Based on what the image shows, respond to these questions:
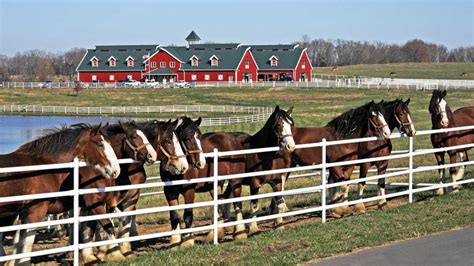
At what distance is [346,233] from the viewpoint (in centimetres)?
1131

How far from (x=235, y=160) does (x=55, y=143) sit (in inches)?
145

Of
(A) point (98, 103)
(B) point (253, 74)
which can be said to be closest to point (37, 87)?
(A) point (98, 103)

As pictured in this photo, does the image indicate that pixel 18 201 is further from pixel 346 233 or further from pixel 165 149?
pixel 346 233

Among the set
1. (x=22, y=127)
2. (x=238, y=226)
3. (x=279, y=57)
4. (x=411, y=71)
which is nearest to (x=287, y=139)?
(x=238, y=226)

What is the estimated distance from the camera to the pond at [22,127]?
3836 centimetres

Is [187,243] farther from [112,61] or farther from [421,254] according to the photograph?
[112,61]

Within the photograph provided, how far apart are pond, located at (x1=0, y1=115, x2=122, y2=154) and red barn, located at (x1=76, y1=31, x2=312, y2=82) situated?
39.6 meters

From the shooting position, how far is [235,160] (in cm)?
1265

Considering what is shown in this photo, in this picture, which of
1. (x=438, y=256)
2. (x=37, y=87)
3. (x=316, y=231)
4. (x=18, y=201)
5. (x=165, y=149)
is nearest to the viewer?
(x=18, y=201)

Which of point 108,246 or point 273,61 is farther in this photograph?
point 273,61

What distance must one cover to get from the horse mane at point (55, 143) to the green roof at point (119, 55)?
9658 cm

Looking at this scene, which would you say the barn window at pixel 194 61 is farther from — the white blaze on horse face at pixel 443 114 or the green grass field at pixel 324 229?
A: the white blaze on horse face at pixel 443 114

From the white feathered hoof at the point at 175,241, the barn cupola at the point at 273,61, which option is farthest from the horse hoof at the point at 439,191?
the barn cupola at the point at 273,61

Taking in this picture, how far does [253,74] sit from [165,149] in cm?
9513
